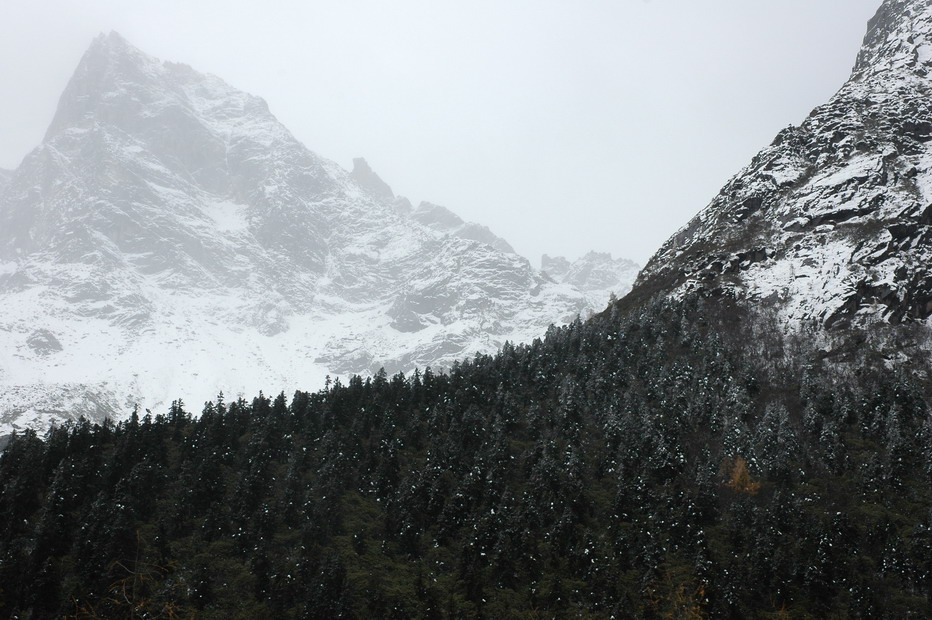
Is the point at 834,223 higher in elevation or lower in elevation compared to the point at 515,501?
higher

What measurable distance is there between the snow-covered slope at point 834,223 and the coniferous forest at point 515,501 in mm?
12758

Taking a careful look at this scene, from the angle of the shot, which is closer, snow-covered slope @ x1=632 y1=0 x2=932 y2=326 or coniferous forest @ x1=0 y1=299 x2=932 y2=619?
coniferous forest @ x1=0 y1=299 x2=932 y2=619

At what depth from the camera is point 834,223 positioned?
506 feet

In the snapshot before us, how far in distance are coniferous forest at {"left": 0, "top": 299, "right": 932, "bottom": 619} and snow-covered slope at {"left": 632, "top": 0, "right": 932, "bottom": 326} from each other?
12.8 m

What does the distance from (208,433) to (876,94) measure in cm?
19805

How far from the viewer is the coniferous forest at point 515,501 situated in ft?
245

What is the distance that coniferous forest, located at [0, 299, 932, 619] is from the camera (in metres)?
74.8

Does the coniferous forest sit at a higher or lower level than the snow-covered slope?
lower

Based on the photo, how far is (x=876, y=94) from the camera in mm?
192500

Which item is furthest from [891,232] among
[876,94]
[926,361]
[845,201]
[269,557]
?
[269,557]

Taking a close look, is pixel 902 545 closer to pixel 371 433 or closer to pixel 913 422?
pixel 913 422

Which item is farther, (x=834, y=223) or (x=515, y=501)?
(x=834, y=223)

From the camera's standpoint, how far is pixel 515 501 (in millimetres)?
93312

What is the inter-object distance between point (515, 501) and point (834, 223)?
109214 millimetres
